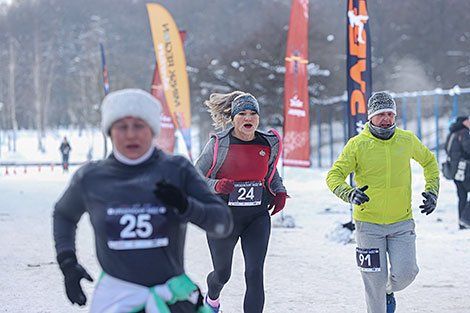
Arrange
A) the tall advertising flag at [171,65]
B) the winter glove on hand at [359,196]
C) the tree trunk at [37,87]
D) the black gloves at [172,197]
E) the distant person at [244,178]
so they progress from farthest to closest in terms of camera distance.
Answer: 1. the tree trunk at [37,87]
2. the tall advertising flag at [171,65]
3. the distant person at [244,178]
4. the winter glove on hand at [359,196]
5. the black gloves at [172,197]

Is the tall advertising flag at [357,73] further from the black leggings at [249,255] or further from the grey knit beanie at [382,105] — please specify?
the black leggings at [249,255]

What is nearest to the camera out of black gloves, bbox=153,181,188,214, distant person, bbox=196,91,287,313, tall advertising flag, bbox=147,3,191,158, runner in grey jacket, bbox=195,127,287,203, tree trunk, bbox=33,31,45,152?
black gloves, bbox=153,181,188,214

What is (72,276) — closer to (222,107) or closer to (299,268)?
(222,107)

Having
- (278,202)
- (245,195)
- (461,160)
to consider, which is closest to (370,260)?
(278,202)

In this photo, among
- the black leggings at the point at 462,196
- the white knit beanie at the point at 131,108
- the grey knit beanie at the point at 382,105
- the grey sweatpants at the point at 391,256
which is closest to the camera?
the white knit beanie at the point at 131,108

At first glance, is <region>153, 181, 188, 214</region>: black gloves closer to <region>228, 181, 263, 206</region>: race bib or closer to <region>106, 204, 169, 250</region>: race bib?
<region>106, 204, 169, 250</region>: race bib

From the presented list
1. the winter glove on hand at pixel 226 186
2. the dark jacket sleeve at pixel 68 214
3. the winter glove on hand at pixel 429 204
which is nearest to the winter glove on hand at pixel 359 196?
the winter glove on hand at pixel 429 204

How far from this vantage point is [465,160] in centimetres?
893

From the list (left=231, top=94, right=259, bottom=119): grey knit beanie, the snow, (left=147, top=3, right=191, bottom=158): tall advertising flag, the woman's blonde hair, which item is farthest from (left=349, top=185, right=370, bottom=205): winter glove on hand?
(left=147, top=3, right=191, bottom=158): tall advertising flag

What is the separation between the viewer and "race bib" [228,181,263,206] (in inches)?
174

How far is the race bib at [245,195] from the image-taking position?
4.42 meters

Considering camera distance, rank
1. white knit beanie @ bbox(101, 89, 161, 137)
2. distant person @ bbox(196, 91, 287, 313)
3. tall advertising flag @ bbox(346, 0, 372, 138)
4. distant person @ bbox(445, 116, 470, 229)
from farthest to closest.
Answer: distant person @ bbox(445, 116, 470, 229)
tall advertising flag @ bbox(346, 0, 372, 138)
distant person @ bbox(196, 91, 287, 313)
white knit beanie @ bbox(101, 89, 161, 137)

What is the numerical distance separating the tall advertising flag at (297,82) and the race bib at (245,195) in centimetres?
626

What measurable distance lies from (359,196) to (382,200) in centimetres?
28
